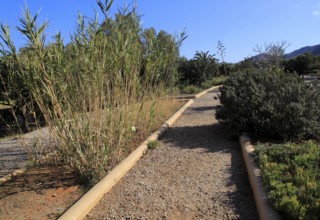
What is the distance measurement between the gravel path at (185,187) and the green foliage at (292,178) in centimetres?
33

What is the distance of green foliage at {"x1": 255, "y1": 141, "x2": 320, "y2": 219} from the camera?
2.95m

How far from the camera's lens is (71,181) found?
4.70 m

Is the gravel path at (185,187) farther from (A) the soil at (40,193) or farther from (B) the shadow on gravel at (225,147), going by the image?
(A) the soil at (40,193)

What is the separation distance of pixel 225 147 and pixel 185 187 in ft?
6.67

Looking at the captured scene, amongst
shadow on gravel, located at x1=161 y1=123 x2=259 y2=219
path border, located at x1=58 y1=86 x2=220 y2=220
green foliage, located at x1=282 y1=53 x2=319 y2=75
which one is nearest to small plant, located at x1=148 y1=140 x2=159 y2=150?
path border, located at x1=58 y1=86 x2=220 y2=220

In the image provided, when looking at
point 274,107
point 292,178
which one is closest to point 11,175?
point 292,178

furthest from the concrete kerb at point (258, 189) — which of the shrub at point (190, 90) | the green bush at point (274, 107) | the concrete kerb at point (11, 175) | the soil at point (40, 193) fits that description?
the shrub at point (190, 90)

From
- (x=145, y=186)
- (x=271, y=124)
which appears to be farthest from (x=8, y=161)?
(x=271, y=124)

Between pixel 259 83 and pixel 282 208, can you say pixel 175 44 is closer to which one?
pixel 259 83

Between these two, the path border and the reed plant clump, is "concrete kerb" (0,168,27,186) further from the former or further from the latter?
the path border

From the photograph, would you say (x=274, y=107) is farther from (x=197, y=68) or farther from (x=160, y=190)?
(x=197, y=68)

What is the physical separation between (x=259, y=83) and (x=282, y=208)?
418cm

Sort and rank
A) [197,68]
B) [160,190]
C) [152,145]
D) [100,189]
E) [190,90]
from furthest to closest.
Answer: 1. [197,68]
2. [190,90]
3. [152,145]
4. [160,190]
5. [100,189]

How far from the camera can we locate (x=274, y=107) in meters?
6.12
